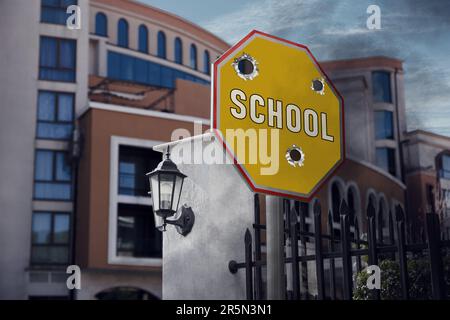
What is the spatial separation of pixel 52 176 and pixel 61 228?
2224 mm

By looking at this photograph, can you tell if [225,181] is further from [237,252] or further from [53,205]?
[53,205]

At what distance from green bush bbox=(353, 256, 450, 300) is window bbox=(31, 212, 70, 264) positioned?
2381cm

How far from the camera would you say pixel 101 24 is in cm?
3725

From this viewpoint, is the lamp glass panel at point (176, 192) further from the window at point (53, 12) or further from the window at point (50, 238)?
the window at point (53, 12)

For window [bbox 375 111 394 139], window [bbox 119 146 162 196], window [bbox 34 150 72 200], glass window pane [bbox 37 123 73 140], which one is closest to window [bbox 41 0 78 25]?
glass window pane [bbox 37 123 73 140]

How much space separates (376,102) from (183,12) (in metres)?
13.3

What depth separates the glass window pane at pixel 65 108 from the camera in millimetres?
29781

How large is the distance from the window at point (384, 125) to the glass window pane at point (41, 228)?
2257 cm

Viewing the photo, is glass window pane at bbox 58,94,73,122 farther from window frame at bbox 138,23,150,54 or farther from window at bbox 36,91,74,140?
window frame at bbox 138,23,150,54

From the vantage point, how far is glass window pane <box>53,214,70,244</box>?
93.7 ft

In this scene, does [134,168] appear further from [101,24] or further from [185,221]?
[185,221]

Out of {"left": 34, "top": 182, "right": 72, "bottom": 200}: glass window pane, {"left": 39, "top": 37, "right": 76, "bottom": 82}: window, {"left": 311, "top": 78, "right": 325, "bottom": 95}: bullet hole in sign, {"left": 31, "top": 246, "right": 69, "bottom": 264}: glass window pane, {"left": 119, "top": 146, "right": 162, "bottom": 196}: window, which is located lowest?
{"left": 311, "top": 78, "right": 325, "bottom": 95}: bullet hole in sign

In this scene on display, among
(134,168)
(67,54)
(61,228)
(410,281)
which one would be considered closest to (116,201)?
(134,168)
